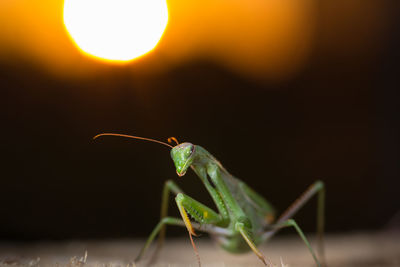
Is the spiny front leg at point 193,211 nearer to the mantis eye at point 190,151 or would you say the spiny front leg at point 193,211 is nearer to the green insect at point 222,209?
the green insect at point 222,209

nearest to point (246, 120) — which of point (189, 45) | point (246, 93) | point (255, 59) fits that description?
point (246, 93)

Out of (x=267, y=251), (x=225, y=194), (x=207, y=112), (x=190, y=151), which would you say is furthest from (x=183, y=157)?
(x=207, y=112)

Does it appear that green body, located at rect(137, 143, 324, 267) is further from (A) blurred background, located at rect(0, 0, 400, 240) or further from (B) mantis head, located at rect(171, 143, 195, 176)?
(A) blurred background, located at rect(0, 0, 400, 240)

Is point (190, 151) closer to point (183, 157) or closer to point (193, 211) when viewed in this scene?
point (183, 157)

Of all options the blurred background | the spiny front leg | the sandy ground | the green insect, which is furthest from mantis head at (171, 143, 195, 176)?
the blurred background

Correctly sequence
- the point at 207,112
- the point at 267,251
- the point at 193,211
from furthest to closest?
the point at 207,112 → the point at 267,251 → the point at 193,211

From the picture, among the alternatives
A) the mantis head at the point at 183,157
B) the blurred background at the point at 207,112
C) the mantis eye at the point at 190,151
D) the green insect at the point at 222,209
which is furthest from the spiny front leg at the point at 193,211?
the blurred background at the point at 207,112
